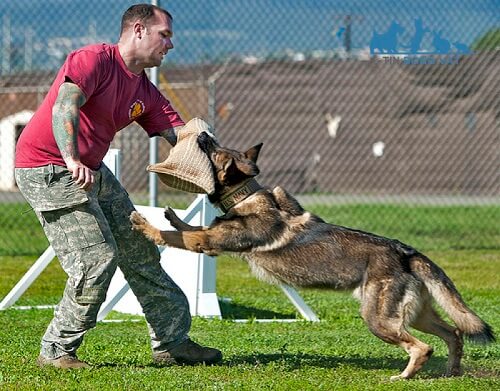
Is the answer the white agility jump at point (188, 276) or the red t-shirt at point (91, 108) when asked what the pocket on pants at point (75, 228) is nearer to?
the red t-shirt at point (91, 108)

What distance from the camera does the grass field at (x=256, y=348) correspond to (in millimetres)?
4938

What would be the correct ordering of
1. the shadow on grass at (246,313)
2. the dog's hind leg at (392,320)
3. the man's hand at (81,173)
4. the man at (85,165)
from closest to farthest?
the man's hand at (81,173) → the man at (85,165) → the dog's hind leg at (392,320) → the shadow on grass at (246,313)

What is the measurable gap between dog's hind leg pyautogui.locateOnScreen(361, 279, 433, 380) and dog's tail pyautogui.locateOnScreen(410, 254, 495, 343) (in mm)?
179

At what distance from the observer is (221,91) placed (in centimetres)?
1357

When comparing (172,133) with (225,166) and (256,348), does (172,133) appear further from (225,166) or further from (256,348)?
(256,348)

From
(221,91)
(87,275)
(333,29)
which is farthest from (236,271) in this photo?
(87,275)

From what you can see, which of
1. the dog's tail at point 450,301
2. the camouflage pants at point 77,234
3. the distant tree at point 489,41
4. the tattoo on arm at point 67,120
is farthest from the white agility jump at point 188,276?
the distant tree at point 489,41

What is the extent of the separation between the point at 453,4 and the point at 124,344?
701cm

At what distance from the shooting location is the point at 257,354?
5.81 meters

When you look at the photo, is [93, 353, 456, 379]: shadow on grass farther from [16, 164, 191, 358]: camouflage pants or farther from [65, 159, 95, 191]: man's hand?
[65, 159, 95, 191]: man's hand

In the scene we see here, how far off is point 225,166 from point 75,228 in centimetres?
88

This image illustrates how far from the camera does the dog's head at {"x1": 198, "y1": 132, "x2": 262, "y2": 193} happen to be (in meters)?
5.27

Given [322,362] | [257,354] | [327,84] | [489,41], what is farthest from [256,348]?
[327,84]

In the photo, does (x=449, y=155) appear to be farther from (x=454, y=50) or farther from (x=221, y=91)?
(x=221, y=91)
